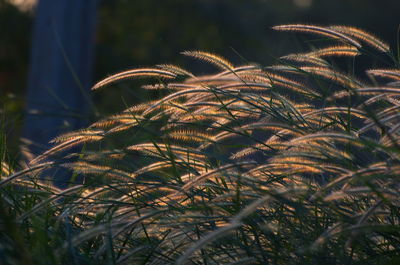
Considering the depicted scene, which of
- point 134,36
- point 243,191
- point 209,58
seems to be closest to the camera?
point 243,191

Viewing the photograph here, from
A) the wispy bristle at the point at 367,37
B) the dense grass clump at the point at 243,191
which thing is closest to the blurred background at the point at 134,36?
the wispy bristle at the point at 367,37

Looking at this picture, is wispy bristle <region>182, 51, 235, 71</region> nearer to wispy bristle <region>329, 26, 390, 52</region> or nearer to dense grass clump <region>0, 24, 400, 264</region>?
dense grass clump <region>0, 24, 400, 264</region>

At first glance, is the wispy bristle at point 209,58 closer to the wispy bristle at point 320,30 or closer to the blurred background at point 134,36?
the wispy bristle at point 320,30

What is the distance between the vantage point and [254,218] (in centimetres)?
195

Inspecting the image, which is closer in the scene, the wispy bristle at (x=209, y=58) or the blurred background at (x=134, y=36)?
the wispy bristle at (x=209, y=58)

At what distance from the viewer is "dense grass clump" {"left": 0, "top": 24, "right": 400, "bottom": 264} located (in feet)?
5.64

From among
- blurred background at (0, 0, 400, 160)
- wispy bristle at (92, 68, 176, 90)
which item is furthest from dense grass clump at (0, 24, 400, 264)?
blurred background at (0, 0, 400, 160)

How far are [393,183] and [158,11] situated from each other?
26.5 feet

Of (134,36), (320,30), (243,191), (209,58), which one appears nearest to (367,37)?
(320,30)

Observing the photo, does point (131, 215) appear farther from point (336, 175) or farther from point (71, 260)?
point (336, 175)

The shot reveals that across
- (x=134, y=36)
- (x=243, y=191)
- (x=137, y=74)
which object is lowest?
(x=243, y=191)

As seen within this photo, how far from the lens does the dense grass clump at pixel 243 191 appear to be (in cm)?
172

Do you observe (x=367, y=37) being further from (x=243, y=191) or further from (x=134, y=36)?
(x=134, y=36)

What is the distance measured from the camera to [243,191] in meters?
1.94
